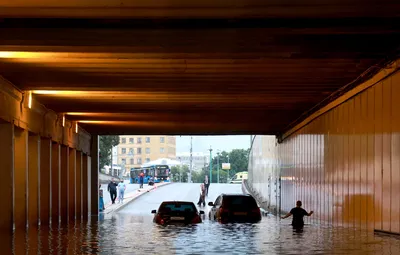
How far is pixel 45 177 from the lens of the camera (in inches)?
1200

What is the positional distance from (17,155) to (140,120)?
11349 millimetres

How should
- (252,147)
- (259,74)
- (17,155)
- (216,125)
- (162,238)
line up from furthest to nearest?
(252,147)
(216,125)
(17,155)
(259,74)
(162,238)

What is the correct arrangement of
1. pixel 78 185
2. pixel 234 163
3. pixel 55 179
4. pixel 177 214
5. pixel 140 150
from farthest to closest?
1. pixel 140 150
2. pixel 234 163
3. pixel 78 185
4. pixel 55 179
5. pixel 177 214

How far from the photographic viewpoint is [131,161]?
581 feet

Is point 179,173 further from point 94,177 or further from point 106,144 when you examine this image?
point 94,177

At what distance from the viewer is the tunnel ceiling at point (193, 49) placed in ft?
46.0

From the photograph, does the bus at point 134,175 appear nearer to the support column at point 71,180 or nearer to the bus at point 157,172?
the bus at point 157,172

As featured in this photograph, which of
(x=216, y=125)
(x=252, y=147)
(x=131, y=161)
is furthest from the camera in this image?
(x=131, y=161)

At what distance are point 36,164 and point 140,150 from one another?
14763 centimetres

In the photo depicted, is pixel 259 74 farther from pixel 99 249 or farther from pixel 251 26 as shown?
pixel 99 249

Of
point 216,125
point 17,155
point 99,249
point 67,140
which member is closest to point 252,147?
point 216,125

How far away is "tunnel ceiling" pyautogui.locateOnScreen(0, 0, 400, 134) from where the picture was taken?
14.0 metres

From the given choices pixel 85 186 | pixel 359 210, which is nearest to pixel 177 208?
pixel 359 210

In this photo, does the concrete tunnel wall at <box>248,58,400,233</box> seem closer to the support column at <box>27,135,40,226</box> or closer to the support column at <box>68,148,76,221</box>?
the support column at <box>27,135,40,226</box>
